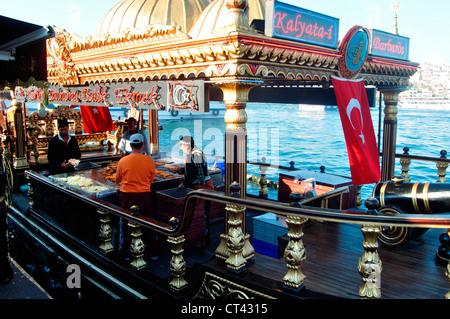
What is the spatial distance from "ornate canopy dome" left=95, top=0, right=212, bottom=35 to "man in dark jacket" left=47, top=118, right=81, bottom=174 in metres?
3.02

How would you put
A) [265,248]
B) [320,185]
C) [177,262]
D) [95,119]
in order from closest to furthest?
[177,262]
[265,248]
[320,185]
[95,119]

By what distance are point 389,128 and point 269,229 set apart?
4.51 m

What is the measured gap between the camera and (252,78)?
15.4 ft

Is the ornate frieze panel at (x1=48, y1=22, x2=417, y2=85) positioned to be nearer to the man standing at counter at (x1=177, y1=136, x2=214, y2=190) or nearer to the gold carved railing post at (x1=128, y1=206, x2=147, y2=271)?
the man standing at counter at (x1=177, y1=136, x2=214, y2=190)

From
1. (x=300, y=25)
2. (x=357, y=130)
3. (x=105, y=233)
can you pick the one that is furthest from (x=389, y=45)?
(x=105, y=233)

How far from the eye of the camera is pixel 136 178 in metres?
5.55

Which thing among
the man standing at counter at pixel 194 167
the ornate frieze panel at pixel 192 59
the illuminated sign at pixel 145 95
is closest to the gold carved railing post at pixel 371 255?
the ornate frieze panel at pixel 192 59

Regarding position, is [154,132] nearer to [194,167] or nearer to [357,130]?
[194,167]

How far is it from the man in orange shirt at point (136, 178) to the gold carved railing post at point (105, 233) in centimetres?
26
